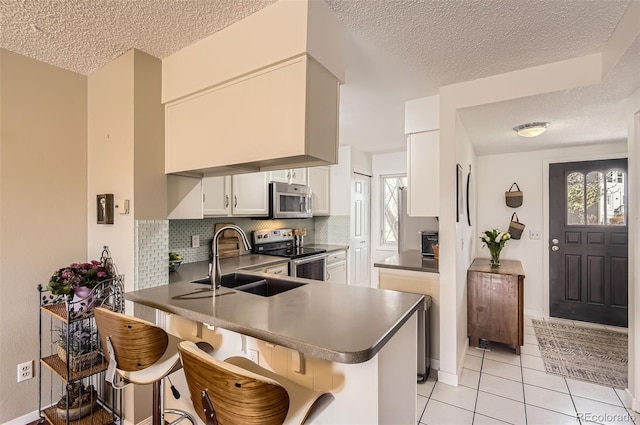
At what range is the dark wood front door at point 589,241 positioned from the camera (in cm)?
354

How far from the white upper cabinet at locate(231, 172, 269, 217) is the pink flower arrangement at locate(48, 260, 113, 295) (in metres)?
1.27

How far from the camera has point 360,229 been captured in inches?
196

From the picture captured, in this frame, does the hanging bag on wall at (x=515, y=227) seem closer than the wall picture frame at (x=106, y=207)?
No

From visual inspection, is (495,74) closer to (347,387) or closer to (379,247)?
(347,387)

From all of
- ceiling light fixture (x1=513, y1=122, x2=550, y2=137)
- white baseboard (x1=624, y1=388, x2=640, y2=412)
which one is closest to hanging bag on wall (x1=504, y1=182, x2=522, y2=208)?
ceiling light fixture (x1=513, y1=122, x2=550, y2=137)

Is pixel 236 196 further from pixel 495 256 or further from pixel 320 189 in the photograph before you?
pixel 495 256

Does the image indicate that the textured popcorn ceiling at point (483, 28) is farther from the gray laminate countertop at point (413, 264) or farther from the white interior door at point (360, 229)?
the white interior door at point (360, 229)

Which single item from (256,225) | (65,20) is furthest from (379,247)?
(65,20)

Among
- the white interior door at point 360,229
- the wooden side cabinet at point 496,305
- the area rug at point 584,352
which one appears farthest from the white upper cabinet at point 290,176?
the area rug at point 584,352

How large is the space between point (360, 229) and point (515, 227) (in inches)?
84.8

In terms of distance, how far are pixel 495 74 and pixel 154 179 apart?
2.55 m

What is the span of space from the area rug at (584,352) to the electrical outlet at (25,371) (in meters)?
4.01

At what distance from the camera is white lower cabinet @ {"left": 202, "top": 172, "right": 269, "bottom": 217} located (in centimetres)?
275

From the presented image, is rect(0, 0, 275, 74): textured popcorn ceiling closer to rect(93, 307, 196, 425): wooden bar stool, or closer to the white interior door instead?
rect(93, 307, 196, 425): wooden bar stool
